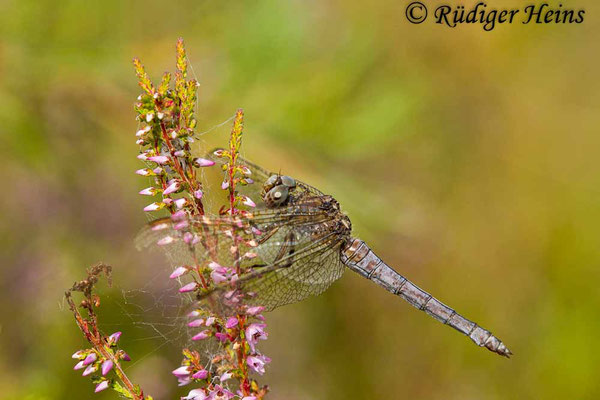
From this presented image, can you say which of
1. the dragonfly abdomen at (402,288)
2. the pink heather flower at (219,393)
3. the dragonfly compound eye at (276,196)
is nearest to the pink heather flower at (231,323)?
the pink heather flower at (219,393)

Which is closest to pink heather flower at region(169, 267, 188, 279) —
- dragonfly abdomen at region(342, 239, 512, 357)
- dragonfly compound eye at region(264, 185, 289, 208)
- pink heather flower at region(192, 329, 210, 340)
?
pink heather flower at region(192, 329, 210, 340)

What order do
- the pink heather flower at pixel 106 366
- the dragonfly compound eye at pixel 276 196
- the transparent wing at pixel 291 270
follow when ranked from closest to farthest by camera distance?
the pink heather flower at pixel 106 366, the transparent wing at pixel 291 270, the dragonfly compound eye at pixel 276 196

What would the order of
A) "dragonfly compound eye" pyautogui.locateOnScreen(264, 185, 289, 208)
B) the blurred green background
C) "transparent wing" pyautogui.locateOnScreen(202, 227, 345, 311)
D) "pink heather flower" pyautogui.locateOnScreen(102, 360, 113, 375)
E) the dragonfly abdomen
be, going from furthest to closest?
the blurred green background
the dragonfly abdomen
"dragonfly compound eye" pyautogui.locateOnScreen(264, 185, 289, 208)
"transparent wing" pyautogui.locateOnScreen(202, 227, 345, 311)
"pink heather flower" pyautogui.locateOnScreen(102, 360, 113, 375)

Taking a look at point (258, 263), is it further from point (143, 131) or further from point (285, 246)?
point (143, 131)

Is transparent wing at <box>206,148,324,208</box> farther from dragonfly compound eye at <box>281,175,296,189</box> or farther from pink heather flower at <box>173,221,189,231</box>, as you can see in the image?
pink heather flower at <box>173,221,189,231</box>

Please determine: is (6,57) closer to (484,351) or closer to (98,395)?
(98,395)

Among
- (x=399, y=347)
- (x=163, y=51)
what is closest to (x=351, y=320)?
(x=399, y=347)

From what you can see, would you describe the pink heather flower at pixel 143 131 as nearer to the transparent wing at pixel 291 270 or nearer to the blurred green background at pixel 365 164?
the transparent wing at pixel 291 270

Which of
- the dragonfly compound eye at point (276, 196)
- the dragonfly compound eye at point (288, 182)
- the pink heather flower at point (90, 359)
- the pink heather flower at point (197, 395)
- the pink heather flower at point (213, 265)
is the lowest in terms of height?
the pink heather flower at point (90, 359)
